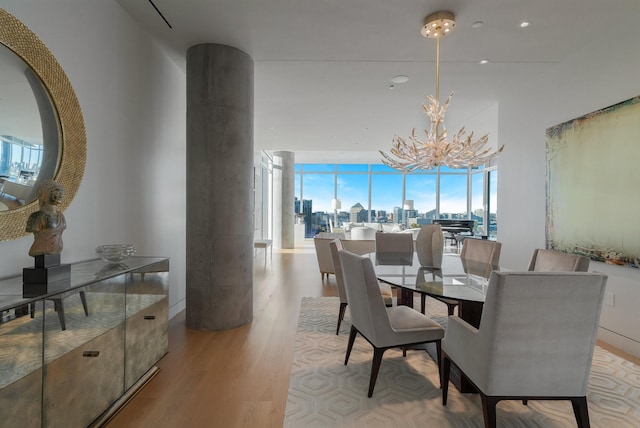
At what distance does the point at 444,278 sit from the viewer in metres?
2.63

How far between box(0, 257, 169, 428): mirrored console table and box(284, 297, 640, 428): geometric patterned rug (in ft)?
3.50

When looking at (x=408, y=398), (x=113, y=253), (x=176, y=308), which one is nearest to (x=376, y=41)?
(x=113, y=253)

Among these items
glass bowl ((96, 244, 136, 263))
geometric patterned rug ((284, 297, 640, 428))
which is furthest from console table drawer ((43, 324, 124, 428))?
geometric patterned rug ((284, 297, 640, 428))

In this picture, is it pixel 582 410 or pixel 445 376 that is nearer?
pixel 582 410

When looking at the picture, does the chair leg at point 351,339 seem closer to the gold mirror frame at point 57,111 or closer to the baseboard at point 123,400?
the baseboard at point 123,400

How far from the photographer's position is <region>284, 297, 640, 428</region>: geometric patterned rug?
196 cm

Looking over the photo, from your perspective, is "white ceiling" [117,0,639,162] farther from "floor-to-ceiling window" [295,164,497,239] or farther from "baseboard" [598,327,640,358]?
"floor-to-ceiling window" [295,164,497,239]

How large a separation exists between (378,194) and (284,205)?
185 inches

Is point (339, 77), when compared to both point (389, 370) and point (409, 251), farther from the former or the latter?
point (389, 370)

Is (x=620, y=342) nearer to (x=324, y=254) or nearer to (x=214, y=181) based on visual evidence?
(x=324, y=254)

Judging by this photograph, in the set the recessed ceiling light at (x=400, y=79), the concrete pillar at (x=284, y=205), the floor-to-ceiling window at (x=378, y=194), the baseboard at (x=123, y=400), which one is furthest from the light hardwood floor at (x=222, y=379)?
the floor-to-ceiling window at (x=378, y=194)

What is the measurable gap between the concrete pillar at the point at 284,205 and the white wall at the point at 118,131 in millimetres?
7311

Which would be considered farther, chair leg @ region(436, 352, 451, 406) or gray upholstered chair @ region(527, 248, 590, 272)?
gray upholstered chair @ region(527, 248, 590, 272)

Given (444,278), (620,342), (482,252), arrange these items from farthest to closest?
(482,252)
(620,342)
(444,278)
